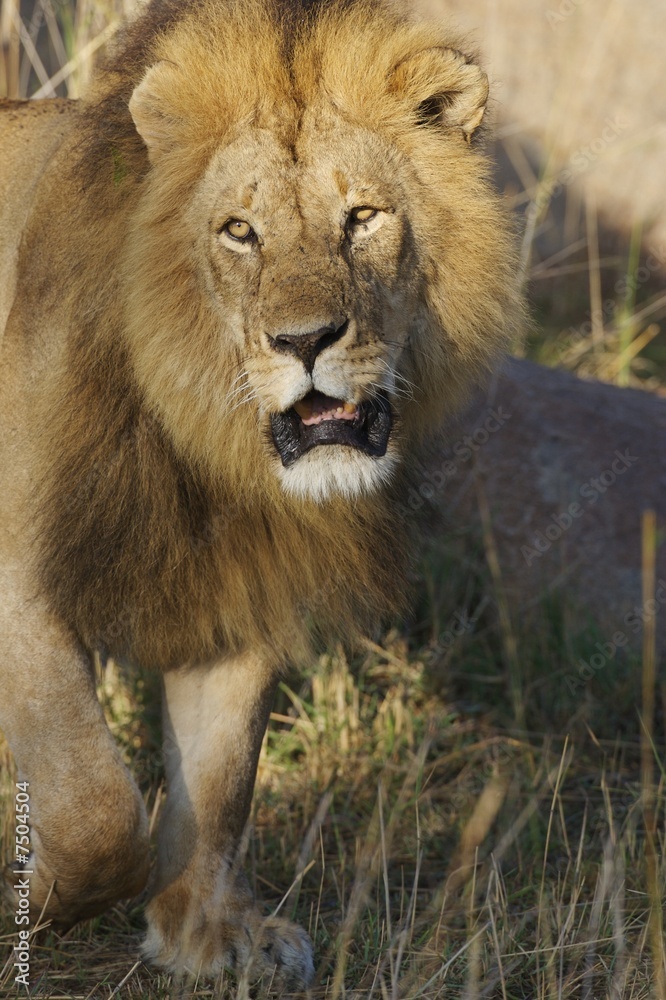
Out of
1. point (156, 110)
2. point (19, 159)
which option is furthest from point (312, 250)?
point (19, 159)

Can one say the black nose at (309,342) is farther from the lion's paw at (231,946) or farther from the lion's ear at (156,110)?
the lion's paw at (231,946)

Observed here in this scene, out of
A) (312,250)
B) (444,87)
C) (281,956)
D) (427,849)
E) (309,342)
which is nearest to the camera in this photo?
(309,342)

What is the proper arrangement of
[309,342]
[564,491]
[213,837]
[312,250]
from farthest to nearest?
1. [564,491]
2. [213,837]
3. [312,250]
4. [309,342]

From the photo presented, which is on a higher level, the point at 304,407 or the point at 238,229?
the point at 238,229

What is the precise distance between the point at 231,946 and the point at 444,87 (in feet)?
6.58

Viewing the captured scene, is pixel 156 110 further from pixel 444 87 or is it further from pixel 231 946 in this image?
pixel 231 946

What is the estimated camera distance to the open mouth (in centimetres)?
247

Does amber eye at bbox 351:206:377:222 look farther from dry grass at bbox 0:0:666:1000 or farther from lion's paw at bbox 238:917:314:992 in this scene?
lion's paw at bbox 238:917:314:992

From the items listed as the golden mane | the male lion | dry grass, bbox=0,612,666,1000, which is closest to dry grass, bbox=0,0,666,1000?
dry grass, bbox=0,612,666,1000

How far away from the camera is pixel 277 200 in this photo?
251cm

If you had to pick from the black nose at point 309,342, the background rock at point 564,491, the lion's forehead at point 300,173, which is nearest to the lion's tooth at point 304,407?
the black nose at point 309,342

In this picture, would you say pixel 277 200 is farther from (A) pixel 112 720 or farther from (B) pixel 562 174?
(B) pixel 562 174

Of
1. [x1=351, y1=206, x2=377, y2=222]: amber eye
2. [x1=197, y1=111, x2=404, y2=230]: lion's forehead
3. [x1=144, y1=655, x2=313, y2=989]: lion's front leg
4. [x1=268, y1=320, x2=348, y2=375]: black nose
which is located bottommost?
[x1=144, y1=655, x2=313, y2=989]: lion's front leg

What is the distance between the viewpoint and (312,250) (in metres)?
2.46
